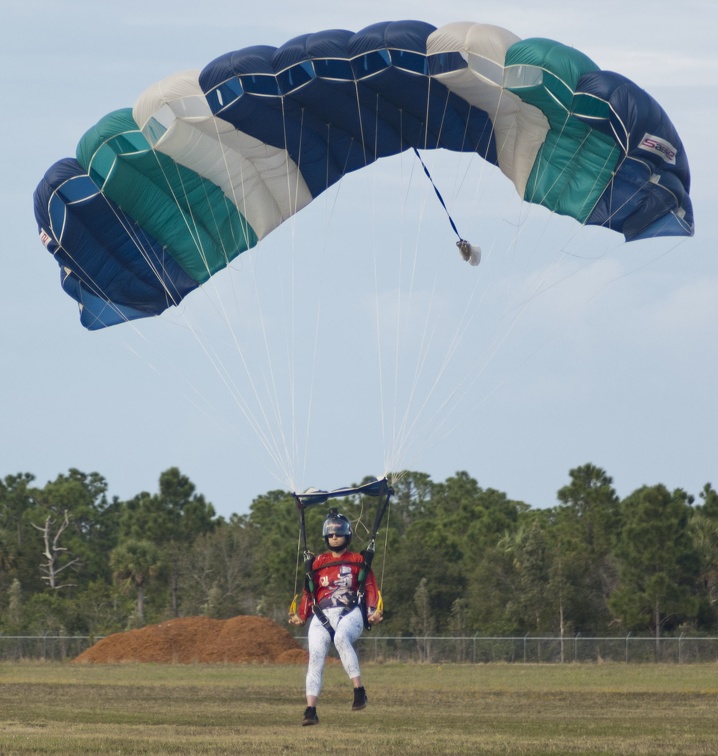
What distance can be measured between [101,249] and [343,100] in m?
4.07

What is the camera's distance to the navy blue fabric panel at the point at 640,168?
14.8m

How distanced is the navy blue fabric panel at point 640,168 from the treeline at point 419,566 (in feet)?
68.6

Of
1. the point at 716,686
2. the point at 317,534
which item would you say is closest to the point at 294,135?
the point at 716,686

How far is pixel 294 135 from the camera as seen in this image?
1738cm

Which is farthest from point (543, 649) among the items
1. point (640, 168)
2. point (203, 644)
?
point (640, 168)

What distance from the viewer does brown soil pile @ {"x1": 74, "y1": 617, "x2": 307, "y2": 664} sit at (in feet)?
123

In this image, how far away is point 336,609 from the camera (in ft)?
40.9

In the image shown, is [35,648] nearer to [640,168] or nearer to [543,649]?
[543,649]

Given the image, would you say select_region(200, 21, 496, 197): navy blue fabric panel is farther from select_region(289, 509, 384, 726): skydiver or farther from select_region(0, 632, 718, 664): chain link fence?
select_region(0, 632, 718, 664): chain link fence

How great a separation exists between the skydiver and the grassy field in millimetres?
477

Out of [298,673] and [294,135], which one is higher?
[294,135]

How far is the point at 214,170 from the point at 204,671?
1797cm

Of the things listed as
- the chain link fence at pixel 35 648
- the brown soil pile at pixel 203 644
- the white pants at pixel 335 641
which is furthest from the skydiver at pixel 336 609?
the chain link fence at pixel 35 648

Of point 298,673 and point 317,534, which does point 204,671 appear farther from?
point 317,534
